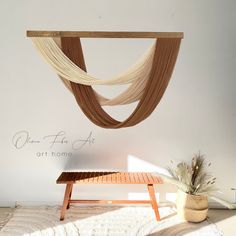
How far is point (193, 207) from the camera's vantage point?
2.31 m

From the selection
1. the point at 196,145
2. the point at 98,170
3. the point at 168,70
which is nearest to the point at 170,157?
the point at 196,145

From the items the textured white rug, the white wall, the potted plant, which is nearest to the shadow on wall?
the white wall

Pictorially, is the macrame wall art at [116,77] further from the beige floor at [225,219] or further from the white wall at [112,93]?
the beige floor at [225,219]

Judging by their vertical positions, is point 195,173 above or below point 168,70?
below

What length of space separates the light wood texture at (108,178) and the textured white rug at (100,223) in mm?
319

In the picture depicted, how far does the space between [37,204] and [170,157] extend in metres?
1.27

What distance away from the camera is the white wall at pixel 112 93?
2.44 meters

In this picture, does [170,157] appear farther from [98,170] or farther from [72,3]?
[72,3]

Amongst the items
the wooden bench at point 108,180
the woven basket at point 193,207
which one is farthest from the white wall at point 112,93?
the woven basket at point 193,207

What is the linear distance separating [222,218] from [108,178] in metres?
1.03

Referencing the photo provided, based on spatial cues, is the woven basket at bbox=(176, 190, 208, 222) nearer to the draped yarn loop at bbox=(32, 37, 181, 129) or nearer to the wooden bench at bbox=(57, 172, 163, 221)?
the wooden bench at bbox=(57, 172, 163, 221)

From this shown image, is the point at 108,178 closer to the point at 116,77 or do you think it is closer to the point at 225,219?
the point at 116,77

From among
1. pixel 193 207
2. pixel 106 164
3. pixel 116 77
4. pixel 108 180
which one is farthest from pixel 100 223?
pixel 116 77

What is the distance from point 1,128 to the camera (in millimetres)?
2527
